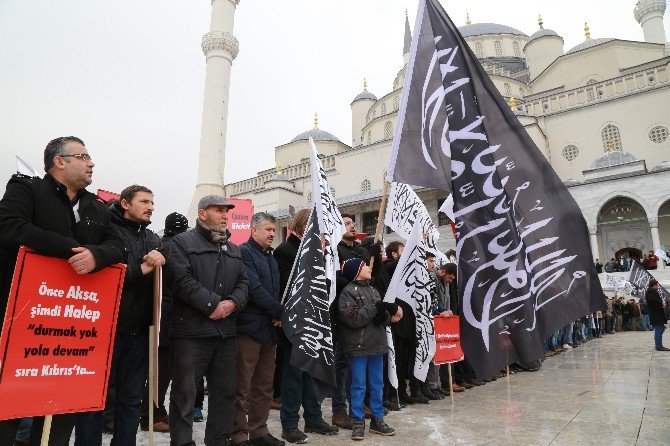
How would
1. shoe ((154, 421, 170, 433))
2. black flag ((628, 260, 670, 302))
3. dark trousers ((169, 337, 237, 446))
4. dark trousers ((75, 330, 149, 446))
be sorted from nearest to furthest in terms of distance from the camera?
dark trousers ((75, 330, 149, 446)), dark trousers ((169, 337, 237, 446)), shoe ((154, 421, 170, 433)), black flag ((628, 260, 670, 302))

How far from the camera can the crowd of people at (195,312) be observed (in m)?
2.28

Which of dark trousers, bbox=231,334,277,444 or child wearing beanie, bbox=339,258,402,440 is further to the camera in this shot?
child wearing beanie, bbox=339,258,402,440

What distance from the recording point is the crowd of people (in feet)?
7.47

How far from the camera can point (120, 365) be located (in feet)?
9.32

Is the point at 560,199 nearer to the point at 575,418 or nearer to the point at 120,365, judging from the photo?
the point at 575,418

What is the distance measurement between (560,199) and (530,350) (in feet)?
4.29

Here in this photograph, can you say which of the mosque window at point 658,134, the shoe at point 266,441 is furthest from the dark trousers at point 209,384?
the mosque window at point 658,134

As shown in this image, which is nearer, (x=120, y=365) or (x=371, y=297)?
(x=120, y=365)

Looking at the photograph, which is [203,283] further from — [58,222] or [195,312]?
[58,222]

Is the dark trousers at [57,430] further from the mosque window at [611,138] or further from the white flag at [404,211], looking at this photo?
the mosque window at [611,138]

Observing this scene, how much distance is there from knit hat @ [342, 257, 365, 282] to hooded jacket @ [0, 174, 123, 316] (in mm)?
2142

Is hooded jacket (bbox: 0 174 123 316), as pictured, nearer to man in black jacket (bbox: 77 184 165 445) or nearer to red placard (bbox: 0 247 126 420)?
red placard (bbox: 0 247 126 420)

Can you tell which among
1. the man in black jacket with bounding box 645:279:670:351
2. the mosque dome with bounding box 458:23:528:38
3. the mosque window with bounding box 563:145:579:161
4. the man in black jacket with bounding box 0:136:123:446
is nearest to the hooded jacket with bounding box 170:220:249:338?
the man in black jacket with bounding box 0:136:123:446

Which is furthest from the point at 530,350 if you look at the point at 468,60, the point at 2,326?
the point at 2,326
